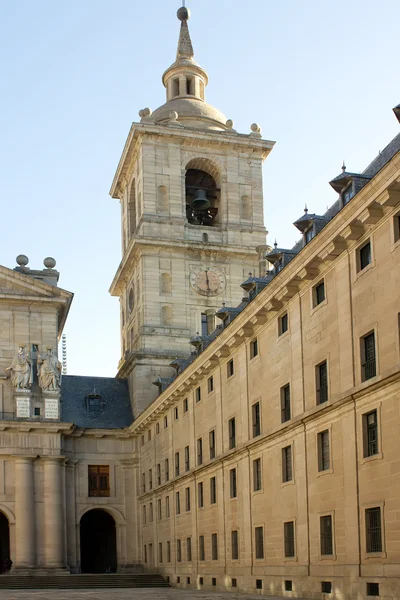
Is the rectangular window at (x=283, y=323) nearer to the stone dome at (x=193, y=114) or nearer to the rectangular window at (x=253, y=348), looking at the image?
the rectangular window at (x=253, y=348)

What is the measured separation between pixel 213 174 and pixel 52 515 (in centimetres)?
2833

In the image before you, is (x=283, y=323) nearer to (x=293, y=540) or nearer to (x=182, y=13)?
(x=293, y=540)

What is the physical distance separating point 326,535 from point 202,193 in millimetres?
43183

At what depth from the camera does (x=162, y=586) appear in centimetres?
5369

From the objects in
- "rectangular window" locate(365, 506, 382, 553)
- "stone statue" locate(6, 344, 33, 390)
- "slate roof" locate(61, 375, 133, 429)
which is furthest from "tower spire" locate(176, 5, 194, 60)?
"rectangular window" locate(365, 506, 382, 553)

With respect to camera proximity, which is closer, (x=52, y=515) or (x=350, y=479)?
(x=350, y=479)

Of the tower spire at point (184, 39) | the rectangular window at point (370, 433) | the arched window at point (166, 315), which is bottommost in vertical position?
the rectangular window at point (370, 433)

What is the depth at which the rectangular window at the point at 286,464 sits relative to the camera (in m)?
34.9

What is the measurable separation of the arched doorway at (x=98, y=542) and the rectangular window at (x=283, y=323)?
1382 inches

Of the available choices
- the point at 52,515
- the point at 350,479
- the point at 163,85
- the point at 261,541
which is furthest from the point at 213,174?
the point at 350,479

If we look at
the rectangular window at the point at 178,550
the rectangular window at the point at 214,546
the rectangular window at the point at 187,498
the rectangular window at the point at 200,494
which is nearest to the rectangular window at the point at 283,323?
the rectangular window at the point at 214,546

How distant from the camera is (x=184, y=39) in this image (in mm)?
81188

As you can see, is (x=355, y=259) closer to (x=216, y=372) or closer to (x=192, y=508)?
(x=216, y=372)

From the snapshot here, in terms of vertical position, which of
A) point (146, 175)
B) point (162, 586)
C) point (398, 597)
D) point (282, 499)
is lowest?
point (162, 586)
